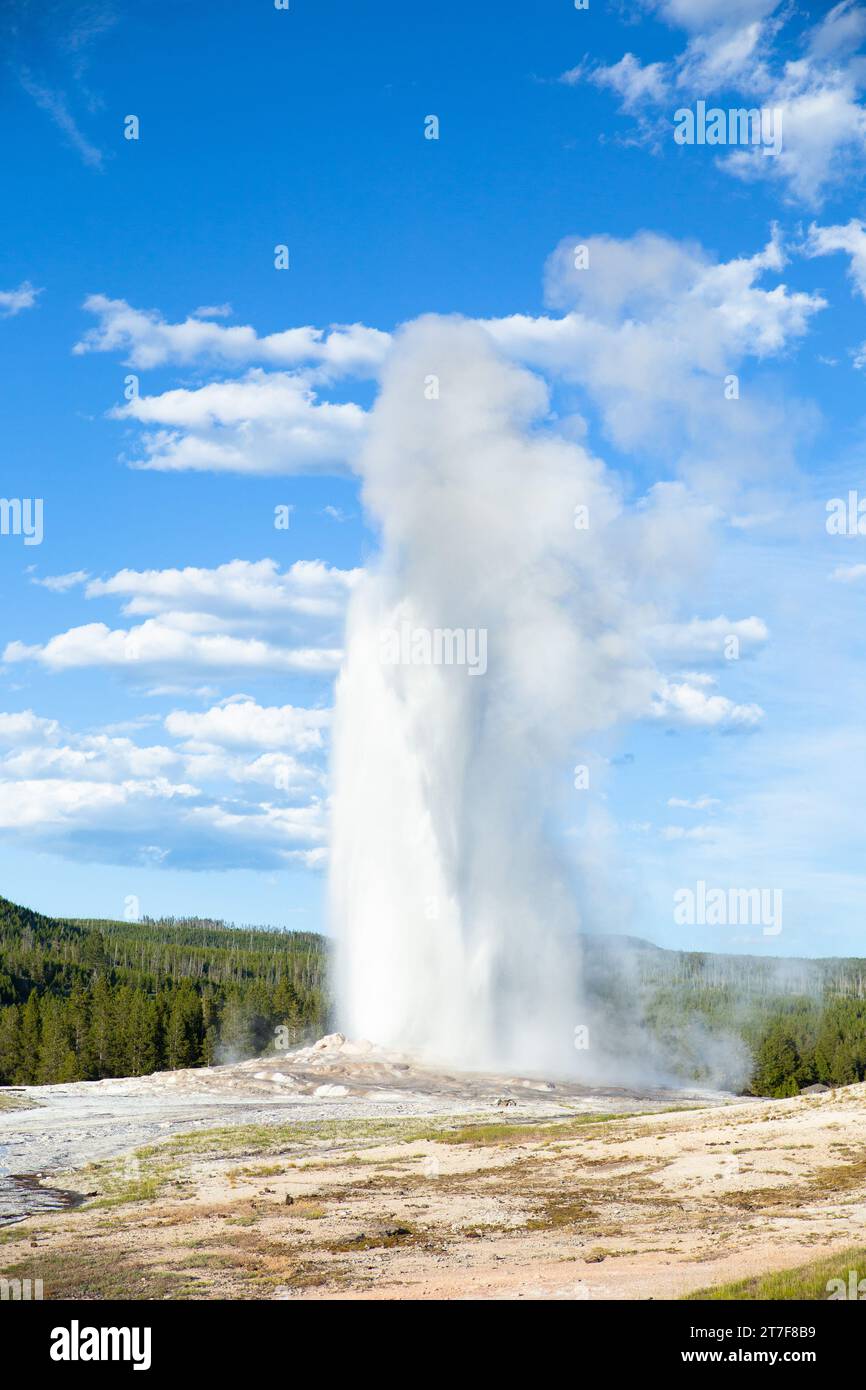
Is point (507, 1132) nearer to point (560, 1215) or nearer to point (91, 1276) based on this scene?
point (560, 1215)

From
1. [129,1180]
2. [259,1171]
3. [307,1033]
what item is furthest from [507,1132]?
[307,1033]

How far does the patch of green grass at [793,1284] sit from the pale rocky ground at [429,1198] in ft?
2.25

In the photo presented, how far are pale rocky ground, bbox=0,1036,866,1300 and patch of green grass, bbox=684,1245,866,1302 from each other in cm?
69

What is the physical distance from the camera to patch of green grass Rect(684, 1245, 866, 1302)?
54.7 feet

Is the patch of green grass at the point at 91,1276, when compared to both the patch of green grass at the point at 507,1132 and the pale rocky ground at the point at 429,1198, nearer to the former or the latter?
the pale rocky ground at the point at 429,1198

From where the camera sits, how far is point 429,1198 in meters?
28.8

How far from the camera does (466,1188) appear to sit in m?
30.2

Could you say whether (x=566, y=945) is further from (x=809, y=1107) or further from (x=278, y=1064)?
(x=809, y=1107)

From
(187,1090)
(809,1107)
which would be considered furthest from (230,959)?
(809,1107)

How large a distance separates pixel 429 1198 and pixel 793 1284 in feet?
42.8

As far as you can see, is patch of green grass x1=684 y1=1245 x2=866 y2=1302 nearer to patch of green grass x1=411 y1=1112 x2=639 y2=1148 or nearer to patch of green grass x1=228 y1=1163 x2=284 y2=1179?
patch of green grass x1=228 y1=1163 x2=284 y2=1179

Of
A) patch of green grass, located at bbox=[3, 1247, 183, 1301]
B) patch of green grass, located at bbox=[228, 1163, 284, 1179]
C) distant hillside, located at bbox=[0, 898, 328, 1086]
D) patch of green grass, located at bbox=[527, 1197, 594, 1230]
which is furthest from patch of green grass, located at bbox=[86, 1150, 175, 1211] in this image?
distant hillside, located at bbox=[0, 898, 328, 1086]

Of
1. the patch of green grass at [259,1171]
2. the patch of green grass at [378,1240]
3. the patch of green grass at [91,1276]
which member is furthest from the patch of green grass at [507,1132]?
the patch of green grass at [91,1276]

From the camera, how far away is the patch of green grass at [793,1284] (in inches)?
657
